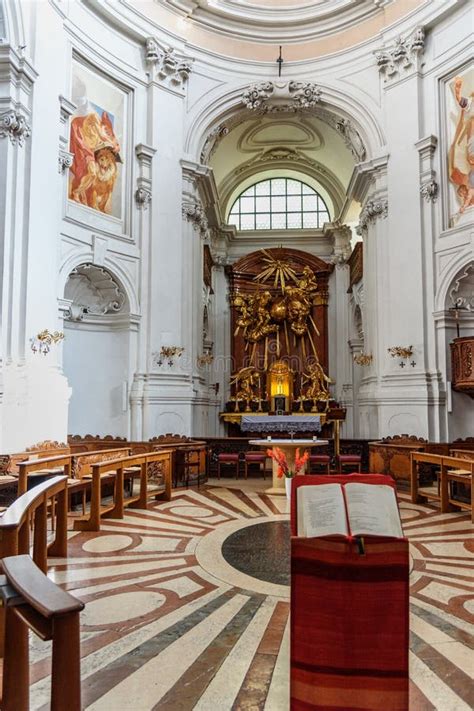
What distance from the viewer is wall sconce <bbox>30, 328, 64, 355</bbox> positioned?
8.47m

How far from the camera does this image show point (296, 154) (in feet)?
60.0

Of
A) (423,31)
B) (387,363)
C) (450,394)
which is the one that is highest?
(423,31)

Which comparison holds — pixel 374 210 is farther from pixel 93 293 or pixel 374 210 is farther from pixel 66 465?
pixel 66 465

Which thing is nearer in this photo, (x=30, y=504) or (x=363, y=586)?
(x=363, y=586)

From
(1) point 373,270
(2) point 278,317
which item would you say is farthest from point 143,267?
(2) point 278,317

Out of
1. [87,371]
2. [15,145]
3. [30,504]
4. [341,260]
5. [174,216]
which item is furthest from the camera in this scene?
[341,260]

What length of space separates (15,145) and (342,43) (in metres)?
9.58

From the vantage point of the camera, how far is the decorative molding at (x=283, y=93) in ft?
44.3

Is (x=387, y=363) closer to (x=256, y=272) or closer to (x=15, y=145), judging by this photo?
(x=256, y=272)

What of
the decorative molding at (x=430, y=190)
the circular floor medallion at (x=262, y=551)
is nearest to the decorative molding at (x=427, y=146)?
the decorative molding at (x=430, y=190)

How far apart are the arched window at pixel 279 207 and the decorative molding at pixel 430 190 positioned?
26.2ft

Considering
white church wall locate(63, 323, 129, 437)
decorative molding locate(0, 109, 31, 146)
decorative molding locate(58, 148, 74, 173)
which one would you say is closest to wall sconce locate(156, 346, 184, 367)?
white church wall locate(63, 323, 129, 437)

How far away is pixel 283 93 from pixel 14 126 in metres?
8.03

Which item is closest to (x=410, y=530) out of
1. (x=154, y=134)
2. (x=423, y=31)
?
(x=154, y=134)
